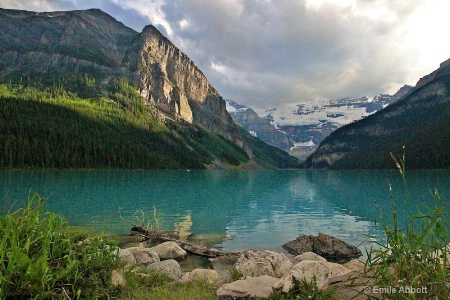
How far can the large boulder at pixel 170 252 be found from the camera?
21.1m

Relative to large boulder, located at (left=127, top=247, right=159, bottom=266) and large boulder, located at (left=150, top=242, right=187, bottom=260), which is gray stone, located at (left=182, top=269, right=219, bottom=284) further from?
large boulder, located at (left=150, top=242, right=187, bottom=260)

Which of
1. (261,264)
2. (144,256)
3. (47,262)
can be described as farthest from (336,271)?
(47,262)

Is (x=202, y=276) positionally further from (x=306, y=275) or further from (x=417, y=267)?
(x=417, y=267)

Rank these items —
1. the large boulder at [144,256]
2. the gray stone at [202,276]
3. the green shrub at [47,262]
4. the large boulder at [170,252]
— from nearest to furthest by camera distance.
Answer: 1. the green shrub at [47,262]
2. the gray stone at [202,276]
3. the large boulder at [144,256]
4. the large boulder at [170,252]

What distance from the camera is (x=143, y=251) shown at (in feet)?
61.9

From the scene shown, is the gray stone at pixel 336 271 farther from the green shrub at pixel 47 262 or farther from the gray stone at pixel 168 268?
the green shrub at pixel 47 262

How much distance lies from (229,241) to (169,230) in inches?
292

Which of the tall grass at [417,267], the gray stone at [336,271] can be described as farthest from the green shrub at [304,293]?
the gray stone at [336,271]

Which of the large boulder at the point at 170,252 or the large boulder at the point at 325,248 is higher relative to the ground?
the large boulder at the point at 170,252

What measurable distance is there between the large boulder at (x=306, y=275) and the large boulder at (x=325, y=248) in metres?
15.1

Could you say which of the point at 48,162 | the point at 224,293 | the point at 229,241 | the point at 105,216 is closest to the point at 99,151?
the point at 48,162

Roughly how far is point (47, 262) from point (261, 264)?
11.8 meters

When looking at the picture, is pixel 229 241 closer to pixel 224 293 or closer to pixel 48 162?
pixel 224 293

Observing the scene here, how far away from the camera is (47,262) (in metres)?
7.22
